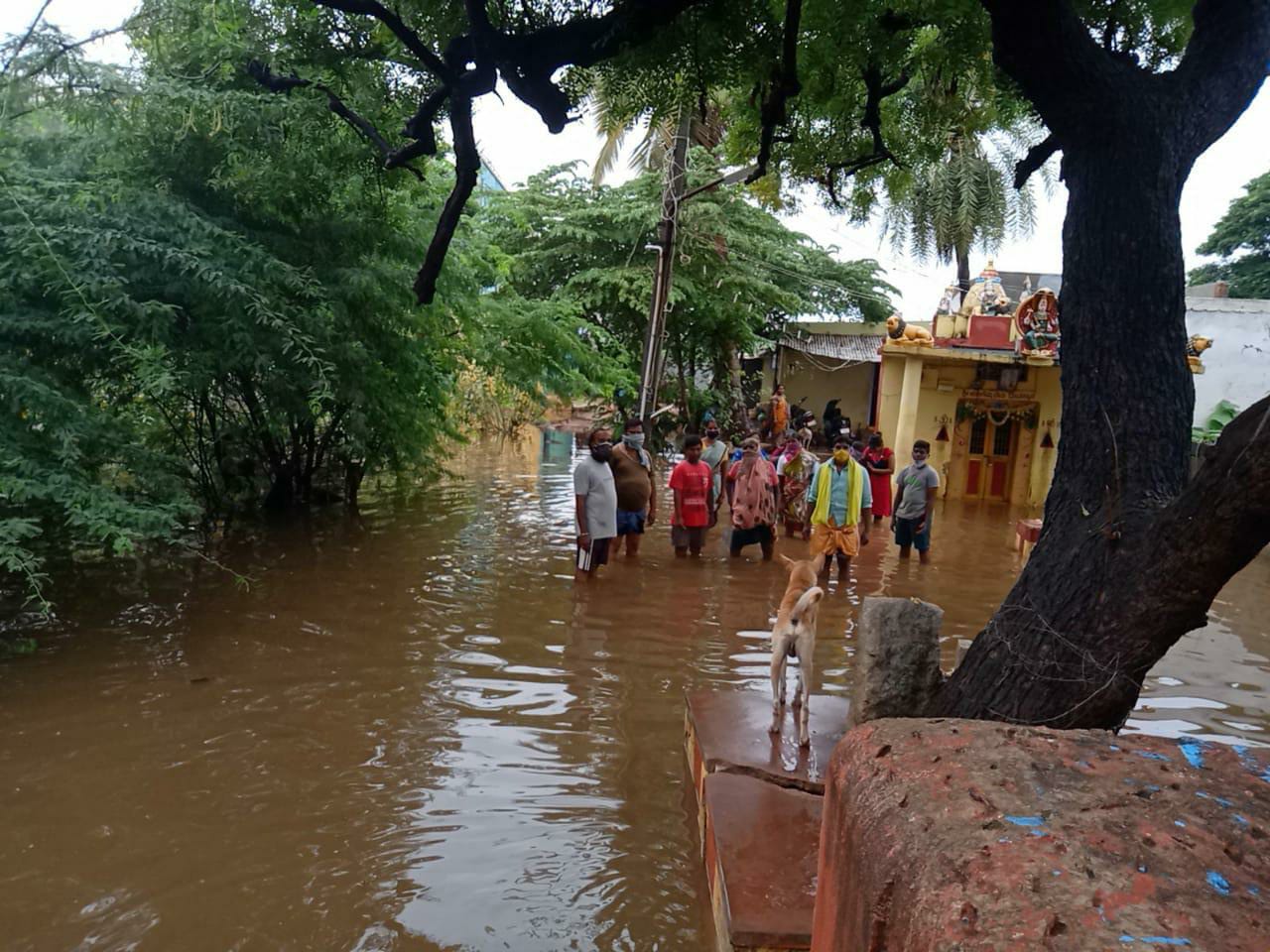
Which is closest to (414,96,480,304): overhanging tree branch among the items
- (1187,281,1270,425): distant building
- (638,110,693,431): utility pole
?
(638,110,693,431): utility pole

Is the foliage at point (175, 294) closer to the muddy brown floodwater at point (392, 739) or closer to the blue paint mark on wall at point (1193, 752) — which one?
the muddy brown floodwater at point (392, 739)

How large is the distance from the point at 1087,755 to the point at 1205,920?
22.8 inches

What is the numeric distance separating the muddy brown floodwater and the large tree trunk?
5.93 ft

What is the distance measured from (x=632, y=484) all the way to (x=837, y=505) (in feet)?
7.54

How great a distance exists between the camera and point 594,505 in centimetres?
912

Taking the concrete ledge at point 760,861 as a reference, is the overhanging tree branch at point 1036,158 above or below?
above

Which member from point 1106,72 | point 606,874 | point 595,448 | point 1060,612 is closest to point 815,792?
point 606,874

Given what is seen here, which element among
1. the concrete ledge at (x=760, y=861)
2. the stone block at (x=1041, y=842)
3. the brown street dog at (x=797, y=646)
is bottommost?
the concrete ledge at (x=760, y=861)

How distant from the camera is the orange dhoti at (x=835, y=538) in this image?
9.80 metres

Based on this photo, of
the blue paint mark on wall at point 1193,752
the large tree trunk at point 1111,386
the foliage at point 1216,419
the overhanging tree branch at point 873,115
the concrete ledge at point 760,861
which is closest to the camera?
the blue paint mark on wall at point 1193,752

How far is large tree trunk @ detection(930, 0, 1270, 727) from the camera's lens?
3.23 m

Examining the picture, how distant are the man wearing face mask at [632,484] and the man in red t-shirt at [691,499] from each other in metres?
0.39

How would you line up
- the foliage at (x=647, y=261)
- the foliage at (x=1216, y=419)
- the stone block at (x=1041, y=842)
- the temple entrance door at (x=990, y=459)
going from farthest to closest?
the foliage at (x=647, y=261)
the temple entrance door at (x=990, y=459)
the foliage at (x=1216, y=419)
the stone block at (x=1041, y=842)

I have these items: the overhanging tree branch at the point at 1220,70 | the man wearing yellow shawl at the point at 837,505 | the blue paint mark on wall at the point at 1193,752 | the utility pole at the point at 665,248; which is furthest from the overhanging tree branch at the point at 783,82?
the utility pole at the point at 665,248
